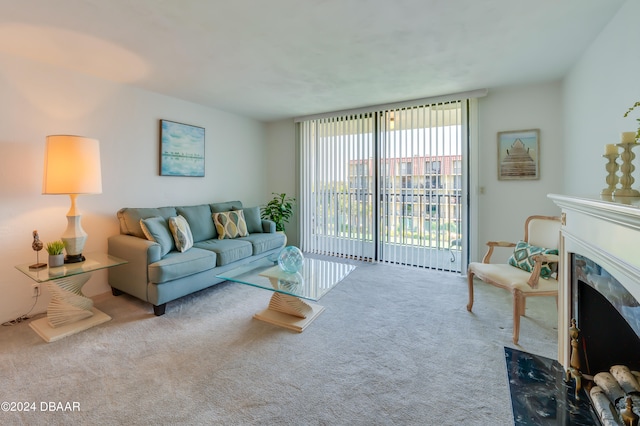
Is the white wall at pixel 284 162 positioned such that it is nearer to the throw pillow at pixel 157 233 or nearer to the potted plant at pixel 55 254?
the throw pillow at pixel 157 233

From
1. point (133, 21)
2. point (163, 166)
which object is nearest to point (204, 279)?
point (163, 166)

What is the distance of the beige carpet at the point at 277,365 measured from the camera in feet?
4.78

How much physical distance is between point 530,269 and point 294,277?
204 cm

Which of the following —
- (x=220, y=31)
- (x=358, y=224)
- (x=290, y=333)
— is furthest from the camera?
(x=358, y=224)

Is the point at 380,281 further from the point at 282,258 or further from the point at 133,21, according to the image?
the point at 133,21

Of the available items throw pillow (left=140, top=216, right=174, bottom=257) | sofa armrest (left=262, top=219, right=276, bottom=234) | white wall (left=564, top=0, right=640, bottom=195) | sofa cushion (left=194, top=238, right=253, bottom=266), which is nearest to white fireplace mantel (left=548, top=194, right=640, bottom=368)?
white wall (left=564, top=0, right=640, bottom=195)

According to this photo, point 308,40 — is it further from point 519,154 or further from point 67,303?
point 67,303

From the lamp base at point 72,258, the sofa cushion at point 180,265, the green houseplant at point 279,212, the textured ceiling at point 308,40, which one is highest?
the textured ceiling at point 308,40

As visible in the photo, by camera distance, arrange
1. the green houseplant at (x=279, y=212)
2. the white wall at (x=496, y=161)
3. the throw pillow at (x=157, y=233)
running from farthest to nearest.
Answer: the green houseplant at (x=279, y=212) < the white wall at (x=496, y=161) < the throw pillow at (x=157, y=233)

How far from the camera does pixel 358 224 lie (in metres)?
4.34

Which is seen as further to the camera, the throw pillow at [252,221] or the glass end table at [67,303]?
the throw pillow at [252,221]

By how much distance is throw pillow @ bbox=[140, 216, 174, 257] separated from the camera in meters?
2.76

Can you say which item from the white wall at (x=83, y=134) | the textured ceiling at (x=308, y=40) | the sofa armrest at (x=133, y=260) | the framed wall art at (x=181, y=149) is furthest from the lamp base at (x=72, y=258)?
the textured ceiling at (x=308, y=40)

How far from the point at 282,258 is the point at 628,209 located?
220 centimetres
